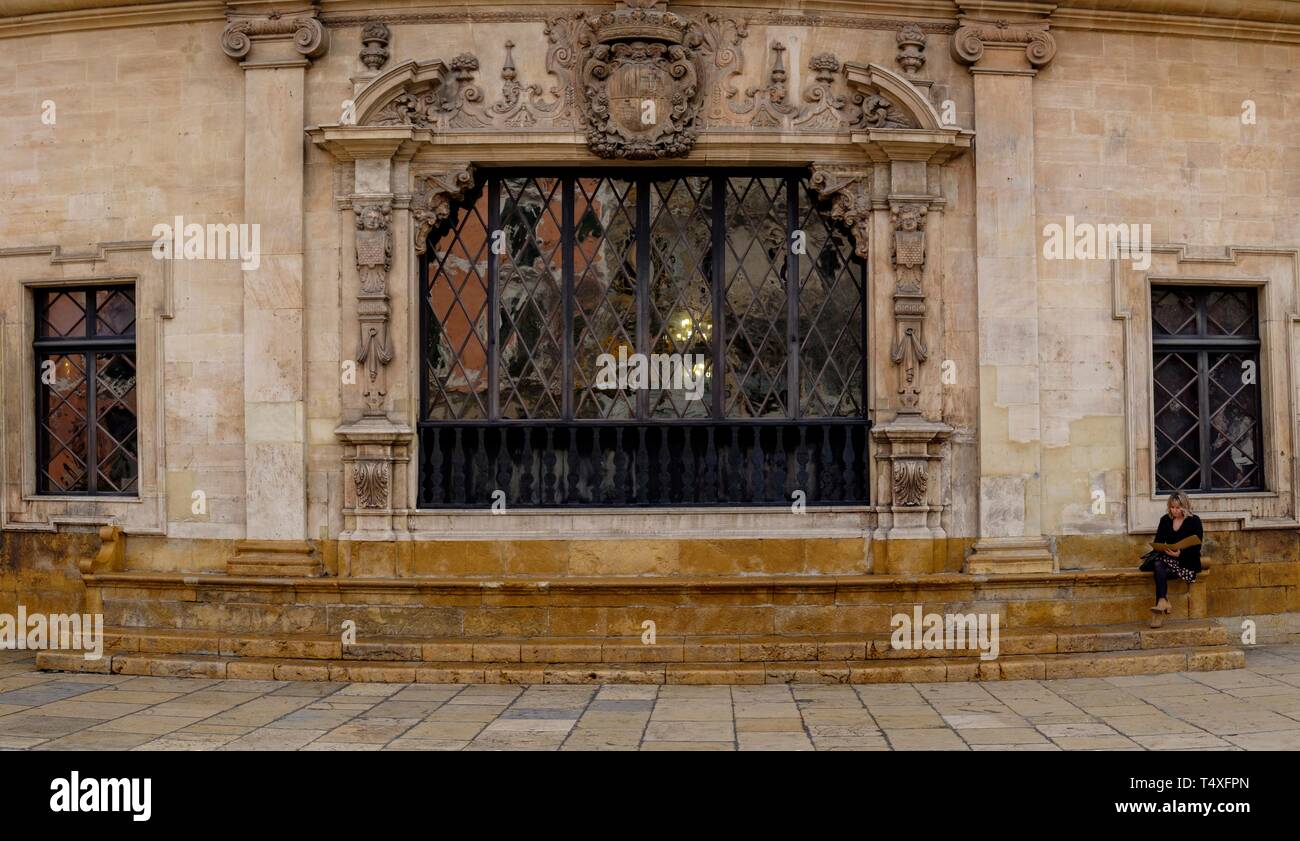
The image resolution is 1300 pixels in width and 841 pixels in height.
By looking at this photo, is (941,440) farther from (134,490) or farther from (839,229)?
(134,490)

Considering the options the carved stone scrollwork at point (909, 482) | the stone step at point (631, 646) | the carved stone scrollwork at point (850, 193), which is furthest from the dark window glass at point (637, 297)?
the stone step at point (631, 646)

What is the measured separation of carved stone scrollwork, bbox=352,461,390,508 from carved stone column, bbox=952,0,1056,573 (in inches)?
233

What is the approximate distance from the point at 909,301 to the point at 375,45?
593cm

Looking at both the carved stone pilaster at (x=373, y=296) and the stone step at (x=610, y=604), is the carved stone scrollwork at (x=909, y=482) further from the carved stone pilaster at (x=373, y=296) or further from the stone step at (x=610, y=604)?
the carved stone pilaster at (x=373, y=296)

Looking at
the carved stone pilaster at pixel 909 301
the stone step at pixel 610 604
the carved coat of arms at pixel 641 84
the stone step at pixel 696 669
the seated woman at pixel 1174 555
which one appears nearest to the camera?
the stone step at pixel 696 669

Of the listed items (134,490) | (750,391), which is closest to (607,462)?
(750,391)

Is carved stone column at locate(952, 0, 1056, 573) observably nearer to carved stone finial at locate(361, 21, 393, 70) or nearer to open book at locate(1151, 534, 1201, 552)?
open book at locate(1151, 534, 1201, 552)

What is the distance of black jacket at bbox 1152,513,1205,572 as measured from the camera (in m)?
12.3

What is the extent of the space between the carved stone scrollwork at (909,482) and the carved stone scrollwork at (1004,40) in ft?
13.5

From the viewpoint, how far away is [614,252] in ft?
42.1

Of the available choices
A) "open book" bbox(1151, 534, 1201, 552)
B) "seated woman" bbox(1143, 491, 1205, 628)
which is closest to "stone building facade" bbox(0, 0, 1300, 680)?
"seated woman" bbox(1143, 491, 1205, 628)

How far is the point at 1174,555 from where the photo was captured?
A: 12188 mm

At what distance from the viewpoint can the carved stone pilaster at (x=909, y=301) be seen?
12359 mm
